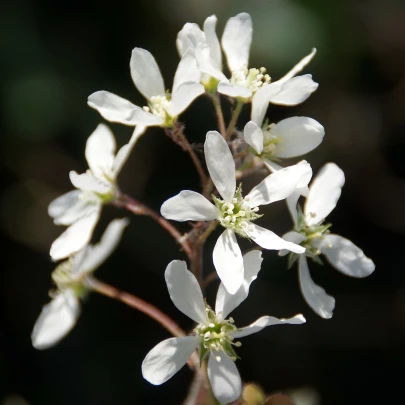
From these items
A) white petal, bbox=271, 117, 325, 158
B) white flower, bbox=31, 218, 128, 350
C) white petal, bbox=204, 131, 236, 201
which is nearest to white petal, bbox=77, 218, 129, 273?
white flower, bbox=31, 218, 128, 350

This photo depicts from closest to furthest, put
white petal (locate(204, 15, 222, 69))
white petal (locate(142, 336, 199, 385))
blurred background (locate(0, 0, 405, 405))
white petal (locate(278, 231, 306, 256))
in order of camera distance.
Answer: white petal (locate(142, 336, 199, 385)) → white petal (locate(278, 231, 306, 256)) → white petal (locate(204, 15, 222, 69)) → blurred background (locate(0, 0, 405, 405))

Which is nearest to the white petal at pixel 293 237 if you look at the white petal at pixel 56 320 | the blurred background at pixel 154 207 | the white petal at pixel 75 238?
the white petal at pixel 75 238

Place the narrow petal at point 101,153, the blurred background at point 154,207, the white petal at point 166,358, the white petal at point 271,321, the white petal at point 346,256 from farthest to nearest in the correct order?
the blurred background at point 154,207, the narrow petal at point 101,153, the white petal at point 346,256, the white petal at point 166,358, the white petal at point 271,321

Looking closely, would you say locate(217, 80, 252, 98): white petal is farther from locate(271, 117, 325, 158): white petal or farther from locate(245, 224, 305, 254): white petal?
locate(245, 224, 305, 254): white petal

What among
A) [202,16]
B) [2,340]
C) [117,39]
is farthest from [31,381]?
[202,16]

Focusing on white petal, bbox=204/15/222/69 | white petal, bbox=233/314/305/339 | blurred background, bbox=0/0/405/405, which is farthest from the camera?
blurred background, bbox=0/0/405/405

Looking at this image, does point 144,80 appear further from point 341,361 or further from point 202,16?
point 341,361

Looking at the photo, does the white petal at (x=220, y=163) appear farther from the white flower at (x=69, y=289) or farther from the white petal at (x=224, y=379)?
the white flower at (x=69, y=289)
